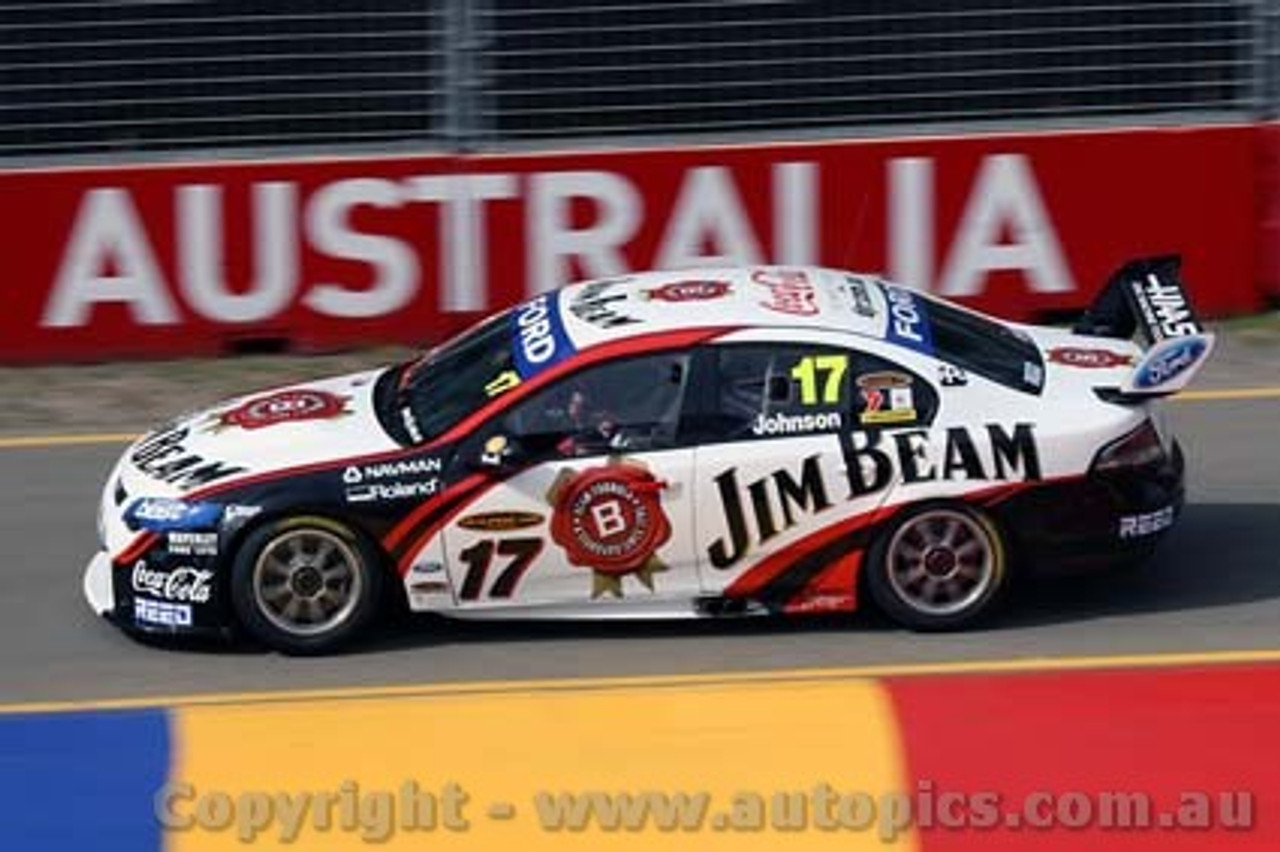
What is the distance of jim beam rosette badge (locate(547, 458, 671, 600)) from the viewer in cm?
1015

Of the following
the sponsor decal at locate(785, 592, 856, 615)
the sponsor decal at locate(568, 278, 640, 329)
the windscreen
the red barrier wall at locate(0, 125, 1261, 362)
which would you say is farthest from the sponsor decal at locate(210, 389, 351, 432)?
the red barrier wall at locate(0, 125, 1261, 362)

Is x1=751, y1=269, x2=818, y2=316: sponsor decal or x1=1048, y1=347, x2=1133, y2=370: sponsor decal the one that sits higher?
x1=751, y1=269, x2=818, y2=316: sponsor decal

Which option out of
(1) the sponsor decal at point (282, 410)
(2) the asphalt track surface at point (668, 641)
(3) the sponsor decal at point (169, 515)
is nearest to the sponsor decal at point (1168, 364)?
(2) the asphalt track surface at point (668, 641)

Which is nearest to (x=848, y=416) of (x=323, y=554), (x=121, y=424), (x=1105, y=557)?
(x=1105, y=557)

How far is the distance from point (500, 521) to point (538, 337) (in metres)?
0.81

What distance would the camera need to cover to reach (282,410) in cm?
1080

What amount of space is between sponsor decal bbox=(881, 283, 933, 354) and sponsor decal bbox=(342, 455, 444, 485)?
5.88ft

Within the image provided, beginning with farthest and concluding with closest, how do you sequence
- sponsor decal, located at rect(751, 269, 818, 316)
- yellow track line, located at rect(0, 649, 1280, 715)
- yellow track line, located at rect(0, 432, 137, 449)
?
yellow track line, located at rect(0, 432, 137, 449) → sponsor decal, located at rect(751, 269, 818, 316) → yellow track line, located at rect(0, 649, 1280, 715)

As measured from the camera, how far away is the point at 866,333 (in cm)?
1038

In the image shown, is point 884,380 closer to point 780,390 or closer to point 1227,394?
point 780,390

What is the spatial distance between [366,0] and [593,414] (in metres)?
5.73

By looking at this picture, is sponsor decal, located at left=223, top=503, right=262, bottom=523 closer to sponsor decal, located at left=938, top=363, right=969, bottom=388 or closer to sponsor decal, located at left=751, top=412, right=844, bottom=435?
sponsor decal, located at left=751, top=412, right=844, bottom=435

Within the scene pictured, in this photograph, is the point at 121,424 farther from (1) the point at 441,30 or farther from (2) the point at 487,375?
(2) the point at 487,375

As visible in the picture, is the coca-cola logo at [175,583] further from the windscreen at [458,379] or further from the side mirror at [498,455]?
the side mirror at [498,455]
